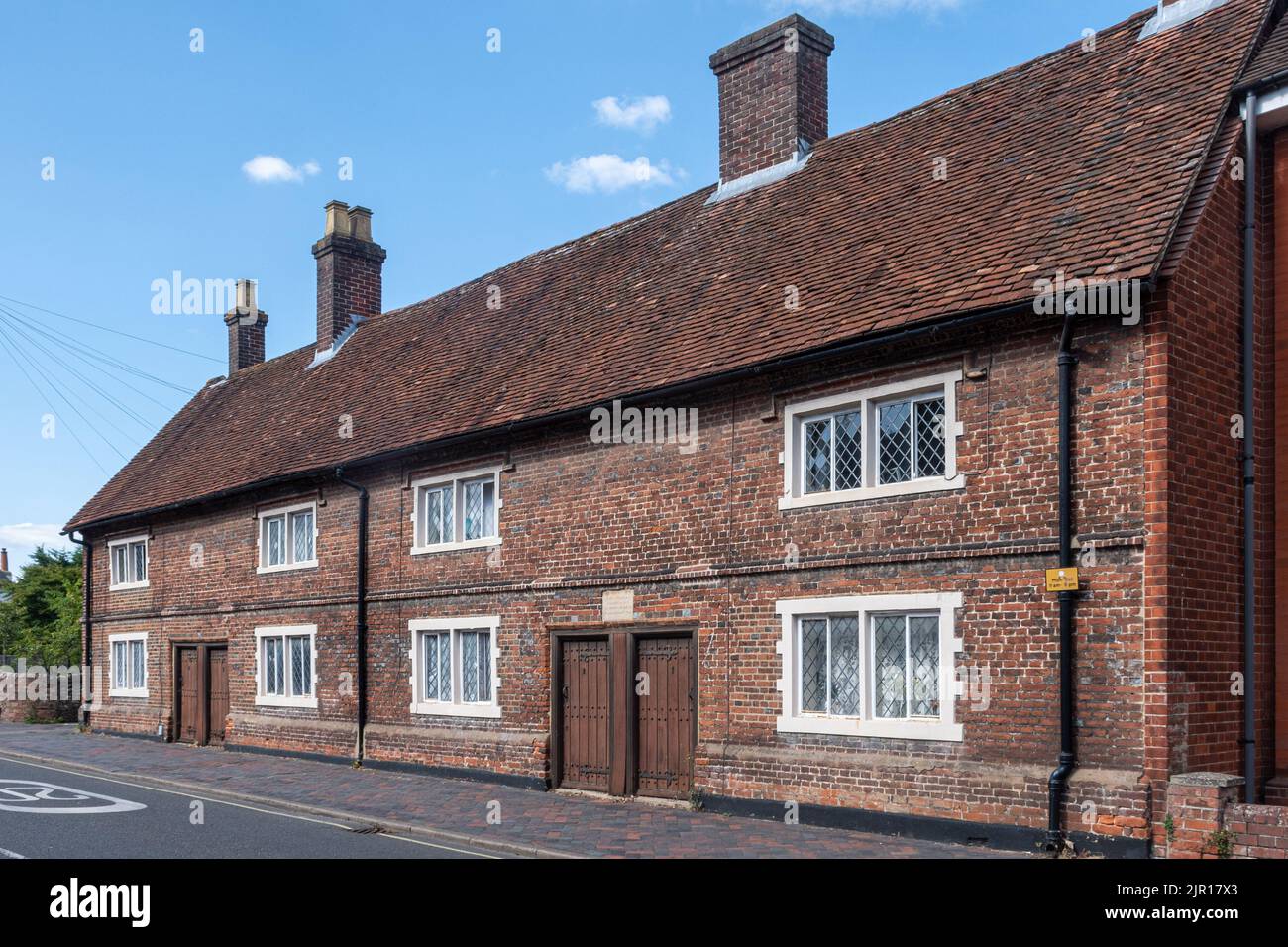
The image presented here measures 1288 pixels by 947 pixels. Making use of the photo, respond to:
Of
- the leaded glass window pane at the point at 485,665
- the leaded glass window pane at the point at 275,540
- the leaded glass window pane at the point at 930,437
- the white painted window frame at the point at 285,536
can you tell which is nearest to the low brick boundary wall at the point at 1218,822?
the leaded glass window pane at the point at 930,437

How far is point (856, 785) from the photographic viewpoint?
1270 cm

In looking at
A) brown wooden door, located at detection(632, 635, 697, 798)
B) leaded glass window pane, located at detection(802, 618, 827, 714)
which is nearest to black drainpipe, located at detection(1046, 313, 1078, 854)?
leaded glass window pane, located at detection(802, 618, 827, 714)

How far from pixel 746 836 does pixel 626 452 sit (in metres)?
5.51

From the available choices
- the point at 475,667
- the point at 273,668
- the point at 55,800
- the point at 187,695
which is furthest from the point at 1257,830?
the point at 187,695

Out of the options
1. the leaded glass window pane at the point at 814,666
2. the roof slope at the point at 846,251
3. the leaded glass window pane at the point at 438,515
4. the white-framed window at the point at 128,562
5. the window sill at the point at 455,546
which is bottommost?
the leaded glass window pane at the point at 814,666

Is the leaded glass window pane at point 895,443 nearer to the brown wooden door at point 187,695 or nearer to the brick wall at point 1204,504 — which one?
the brick wall at point 1204,504

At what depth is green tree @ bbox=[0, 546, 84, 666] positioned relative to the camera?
127ft

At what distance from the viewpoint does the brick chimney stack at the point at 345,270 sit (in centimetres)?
2823

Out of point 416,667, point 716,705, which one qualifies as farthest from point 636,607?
point 416,667

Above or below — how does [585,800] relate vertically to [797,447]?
below

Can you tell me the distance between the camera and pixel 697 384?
14.6 meters

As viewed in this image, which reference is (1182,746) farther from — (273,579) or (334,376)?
(334,376)

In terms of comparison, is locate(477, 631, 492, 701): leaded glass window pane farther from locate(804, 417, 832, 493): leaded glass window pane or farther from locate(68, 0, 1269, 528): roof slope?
locate(804, 417, 832, 493): leaded glass window pane

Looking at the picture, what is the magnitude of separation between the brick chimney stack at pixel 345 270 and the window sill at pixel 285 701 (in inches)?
346
